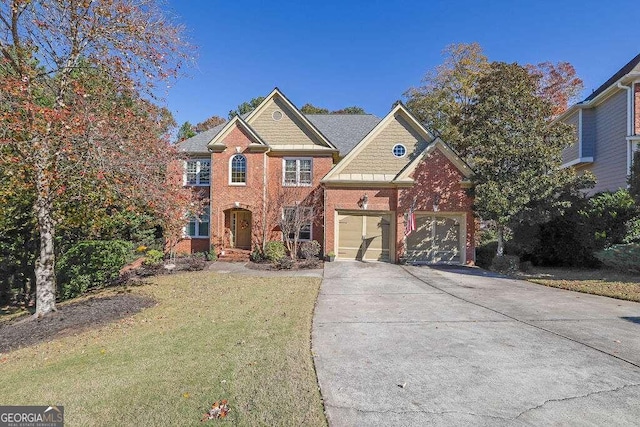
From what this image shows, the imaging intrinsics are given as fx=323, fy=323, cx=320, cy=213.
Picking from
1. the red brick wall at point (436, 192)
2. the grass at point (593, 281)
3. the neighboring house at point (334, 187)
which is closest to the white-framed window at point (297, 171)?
the neighboring house at point (334, 187)

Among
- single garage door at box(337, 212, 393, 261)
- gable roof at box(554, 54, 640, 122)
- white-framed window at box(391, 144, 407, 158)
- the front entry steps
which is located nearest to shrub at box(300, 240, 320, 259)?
single garage door at box(337, 212, 393, 261)

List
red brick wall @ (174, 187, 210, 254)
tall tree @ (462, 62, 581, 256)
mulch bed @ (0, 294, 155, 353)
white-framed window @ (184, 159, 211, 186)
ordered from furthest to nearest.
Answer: white-framed window @ (184, 159, 211, 186), red brick wall @ (174, 187, 210, 254), tall tree @ (462, 62, 581, 256), mulch bed @ (0, 294, 155, 353)

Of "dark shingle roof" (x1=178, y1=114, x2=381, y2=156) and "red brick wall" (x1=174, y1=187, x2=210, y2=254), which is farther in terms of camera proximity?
"dark shingle roof" (x1=178, y1=114, x2=381, y2=156)

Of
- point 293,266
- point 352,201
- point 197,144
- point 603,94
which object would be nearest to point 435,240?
point 352,201

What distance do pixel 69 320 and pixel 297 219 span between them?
977 centimetres

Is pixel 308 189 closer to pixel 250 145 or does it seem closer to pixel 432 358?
pixel 250 145

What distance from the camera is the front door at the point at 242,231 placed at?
717 inches

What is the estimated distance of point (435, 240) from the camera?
51.8 feet

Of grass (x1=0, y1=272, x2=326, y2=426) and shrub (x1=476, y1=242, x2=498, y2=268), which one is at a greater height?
shrub (x1=476, y1=242, x2=498, y2=268)

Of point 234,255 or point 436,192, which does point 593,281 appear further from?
point 234,255

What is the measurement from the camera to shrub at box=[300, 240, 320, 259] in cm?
1563

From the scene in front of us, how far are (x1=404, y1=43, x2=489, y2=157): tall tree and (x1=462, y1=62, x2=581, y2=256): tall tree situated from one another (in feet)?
35.6

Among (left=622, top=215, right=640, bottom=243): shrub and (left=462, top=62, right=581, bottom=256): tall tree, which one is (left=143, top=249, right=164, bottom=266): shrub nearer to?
(left=462, top=62, right=581, bottom=256): tall tree

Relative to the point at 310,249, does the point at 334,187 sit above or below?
above
